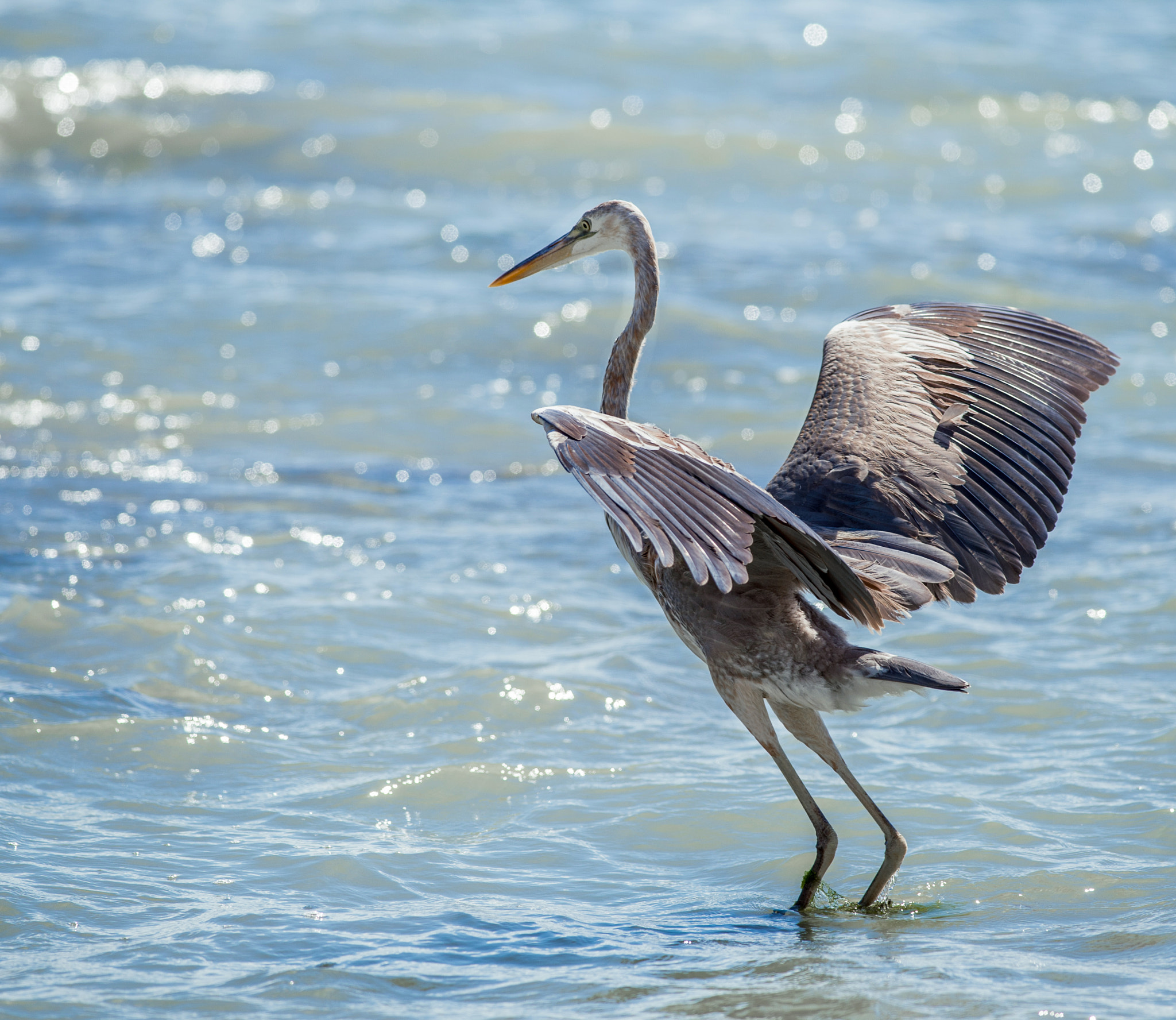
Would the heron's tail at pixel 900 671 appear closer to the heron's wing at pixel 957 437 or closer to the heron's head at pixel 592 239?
the heron's wing at pixel 957 437

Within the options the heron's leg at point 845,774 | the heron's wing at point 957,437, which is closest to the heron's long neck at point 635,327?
the heron's wing at point 957,437

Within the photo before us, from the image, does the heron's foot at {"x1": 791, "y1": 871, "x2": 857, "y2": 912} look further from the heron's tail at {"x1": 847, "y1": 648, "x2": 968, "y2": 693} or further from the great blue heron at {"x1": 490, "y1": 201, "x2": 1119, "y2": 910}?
the heron's tail at {"x1": 847, "y1": 648, "x2": 968, "y2": 693}

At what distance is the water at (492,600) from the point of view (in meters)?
3.80

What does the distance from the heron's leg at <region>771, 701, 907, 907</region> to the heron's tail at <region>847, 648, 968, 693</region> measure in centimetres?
38

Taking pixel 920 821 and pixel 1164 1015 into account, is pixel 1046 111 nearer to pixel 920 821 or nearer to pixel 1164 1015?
pixel 920 821

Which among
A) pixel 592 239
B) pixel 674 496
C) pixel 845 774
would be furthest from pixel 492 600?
pixel 674 496

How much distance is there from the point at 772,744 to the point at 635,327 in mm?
1576

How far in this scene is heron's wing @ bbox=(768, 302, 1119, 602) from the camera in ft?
14.7

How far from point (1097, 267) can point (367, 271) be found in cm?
560

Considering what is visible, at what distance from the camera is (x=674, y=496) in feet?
11.1

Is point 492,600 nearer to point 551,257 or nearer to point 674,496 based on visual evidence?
point 551,257

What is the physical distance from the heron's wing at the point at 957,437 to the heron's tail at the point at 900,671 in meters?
0.44

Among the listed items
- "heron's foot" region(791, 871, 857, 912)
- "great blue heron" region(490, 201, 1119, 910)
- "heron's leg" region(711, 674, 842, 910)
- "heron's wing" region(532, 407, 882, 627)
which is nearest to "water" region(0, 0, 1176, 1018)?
"heron's foot" region(791, 871, 857, 912)

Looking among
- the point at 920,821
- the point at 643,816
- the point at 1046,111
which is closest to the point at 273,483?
the point at 643,816
